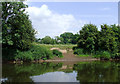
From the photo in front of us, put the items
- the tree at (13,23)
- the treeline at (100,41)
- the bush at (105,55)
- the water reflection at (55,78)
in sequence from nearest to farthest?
the water reflection at (55,78), the tree at (13,23), the bush at (105,55), the treeline at (100,41)

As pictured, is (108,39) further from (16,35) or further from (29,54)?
(16,35)

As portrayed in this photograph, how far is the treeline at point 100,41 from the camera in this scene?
29.9 metres

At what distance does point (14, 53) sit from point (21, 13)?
22.7 ft

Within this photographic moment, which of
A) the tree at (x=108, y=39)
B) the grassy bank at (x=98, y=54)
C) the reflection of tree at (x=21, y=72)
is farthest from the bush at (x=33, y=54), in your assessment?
the tree at (x=108, y=39)

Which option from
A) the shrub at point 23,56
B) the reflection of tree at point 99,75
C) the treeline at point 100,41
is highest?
the treeline at point 100,41

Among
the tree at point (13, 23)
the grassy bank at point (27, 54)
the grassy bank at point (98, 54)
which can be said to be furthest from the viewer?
the grassy bank at point (98, 54)

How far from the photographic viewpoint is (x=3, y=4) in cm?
2008

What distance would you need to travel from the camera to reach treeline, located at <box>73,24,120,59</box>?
1177 inches

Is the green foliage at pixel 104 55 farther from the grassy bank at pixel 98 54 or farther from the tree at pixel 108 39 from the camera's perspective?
the tree at pixel 108 39


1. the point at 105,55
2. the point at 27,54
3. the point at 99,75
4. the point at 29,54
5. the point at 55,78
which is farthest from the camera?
the point at 105,55

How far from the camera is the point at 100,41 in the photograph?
3089 centimetres

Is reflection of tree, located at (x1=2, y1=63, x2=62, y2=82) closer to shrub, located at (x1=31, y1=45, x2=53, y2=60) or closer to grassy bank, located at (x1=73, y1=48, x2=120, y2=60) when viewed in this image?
shrub, located at (x1=31, y1=45, x2=53, y2=60)

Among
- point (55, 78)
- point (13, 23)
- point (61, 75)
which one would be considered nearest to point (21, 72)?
point (61, 75)

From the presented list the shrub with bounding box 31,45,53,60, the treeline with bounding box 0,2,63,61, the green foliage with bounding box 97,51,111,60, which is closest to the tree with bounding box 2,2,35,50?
the treeline with bounding box 0,2,63,61
